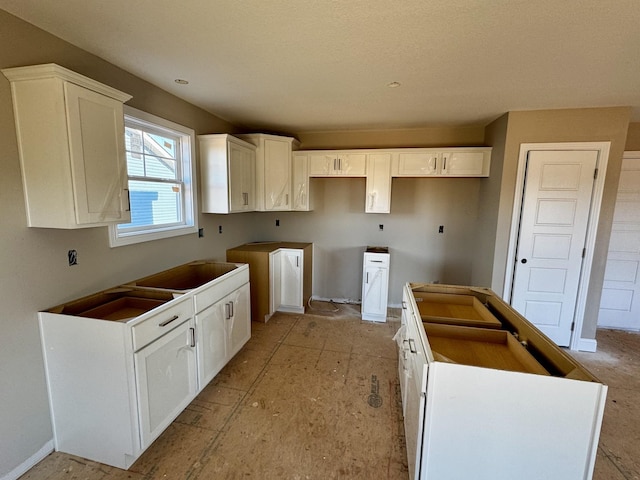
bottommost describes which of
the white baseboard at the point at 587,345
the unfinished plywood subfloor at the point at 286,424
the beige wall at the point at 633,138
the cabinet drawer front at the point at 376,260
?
the unfinished plywood subfloor at the point at 286,424

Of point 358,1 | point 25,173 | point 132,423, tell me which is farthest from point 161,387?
point 358,1

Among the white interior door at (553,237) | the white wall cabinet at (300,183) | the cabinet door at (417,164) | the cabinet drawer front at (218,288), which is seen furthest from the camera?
the white wall cabinet at (300,183)

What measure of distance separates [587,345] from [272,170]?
4.26 meters

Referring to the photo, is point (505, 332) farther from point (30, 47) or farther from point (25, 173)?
point (30, 47)

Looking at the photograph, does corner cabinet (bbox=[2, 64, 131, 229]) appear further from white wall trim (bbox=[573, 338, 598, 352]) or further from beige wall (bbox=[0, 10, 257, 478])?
white wall trim (bbox=[573, 338, 598, 352])

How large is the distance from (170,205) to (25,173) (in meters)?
1.23

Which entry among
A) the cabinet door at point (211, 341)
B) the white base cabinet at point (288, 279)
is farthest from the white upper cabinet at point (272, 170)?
the cabinet door at point (211, 341)

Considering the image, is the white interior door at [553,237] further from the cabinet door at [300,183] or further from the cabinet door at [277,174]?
the cabinet door at [277,174]

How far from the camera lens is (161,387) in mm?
1852

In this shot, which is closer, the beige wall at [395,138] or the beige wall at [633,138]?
the beige wall at [633,138]

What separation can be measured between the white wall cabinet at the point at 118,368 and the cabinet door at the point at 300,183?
7.36 ft

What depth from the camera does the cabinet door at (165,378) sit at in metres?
1.70

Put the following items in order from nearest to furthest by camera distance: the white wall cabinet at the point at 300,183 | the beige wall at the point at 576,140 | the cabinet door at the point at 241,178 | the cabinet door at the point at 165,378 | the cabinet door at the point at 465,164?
1. the cabinet door at the point at 165,378
2. the beige wall at the point at 576,140
3. the cabinet door at the point at 241,178
4. the cabinet door at the point at 465,164
5. the white wall cabinet at the point at 300,183

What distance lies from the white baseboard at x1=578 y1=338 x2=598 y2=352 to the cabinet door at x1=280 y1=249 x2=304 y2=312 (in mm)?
3293
